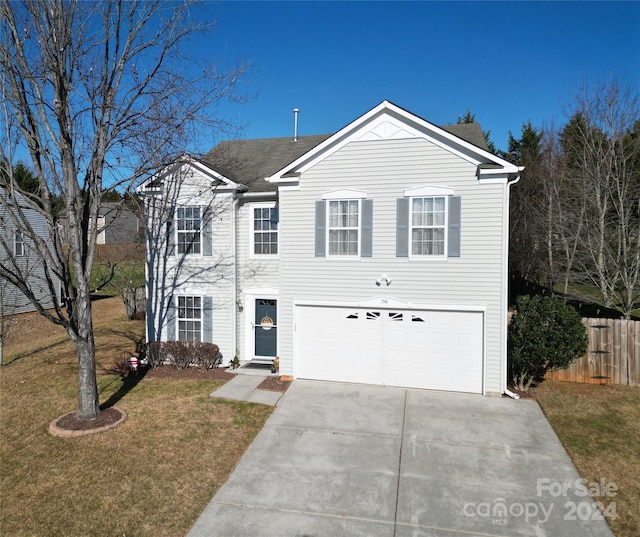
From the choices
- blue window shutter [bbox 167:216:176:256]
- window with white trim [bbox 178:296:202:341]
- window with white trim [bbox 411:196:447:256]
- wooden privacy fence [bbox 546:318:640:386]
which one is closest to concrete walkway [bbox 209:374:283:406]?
window with white trim [bbox 178:296:202:341]

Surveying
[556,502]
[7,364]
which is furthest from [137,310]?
[556,502]

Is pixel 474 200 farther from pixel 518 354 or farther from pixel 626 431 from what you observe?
pixel 626 431

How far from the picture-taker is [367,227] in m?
11.1

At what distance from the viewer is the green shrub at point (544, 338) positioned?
10.1 m

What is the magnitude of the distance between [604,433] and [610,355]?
3444 mm

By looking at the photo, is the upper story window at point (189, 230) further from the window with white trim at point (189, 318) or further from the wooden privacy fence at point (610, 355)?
the wooden privacy fence at point (610, 355)

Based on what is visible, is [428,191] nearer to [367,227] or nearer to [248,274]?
[367,227]

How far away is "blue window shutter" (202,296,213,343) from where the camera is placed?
12984 mm

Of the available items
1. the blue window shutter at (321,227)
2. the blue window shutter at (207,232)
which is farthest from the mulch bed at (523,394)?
the blue window shutter at (207,232)

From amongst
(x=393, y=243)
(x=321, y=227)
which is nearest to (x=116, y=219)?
(x=321, y=227)

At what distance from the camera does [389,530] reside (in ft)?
18.3

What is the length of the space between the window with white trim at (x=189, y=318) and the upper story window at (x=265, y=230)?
255 cm

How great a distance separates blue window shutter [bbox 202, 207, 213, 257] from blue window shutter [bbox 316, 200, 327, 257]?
3.64 metres

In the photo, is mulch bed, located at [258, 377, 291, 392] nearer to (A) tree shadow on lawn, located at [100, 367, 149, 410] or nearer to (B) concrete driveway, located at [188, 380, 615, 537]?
(B) concrete driveway, located at [188, 380, 615, 537]
